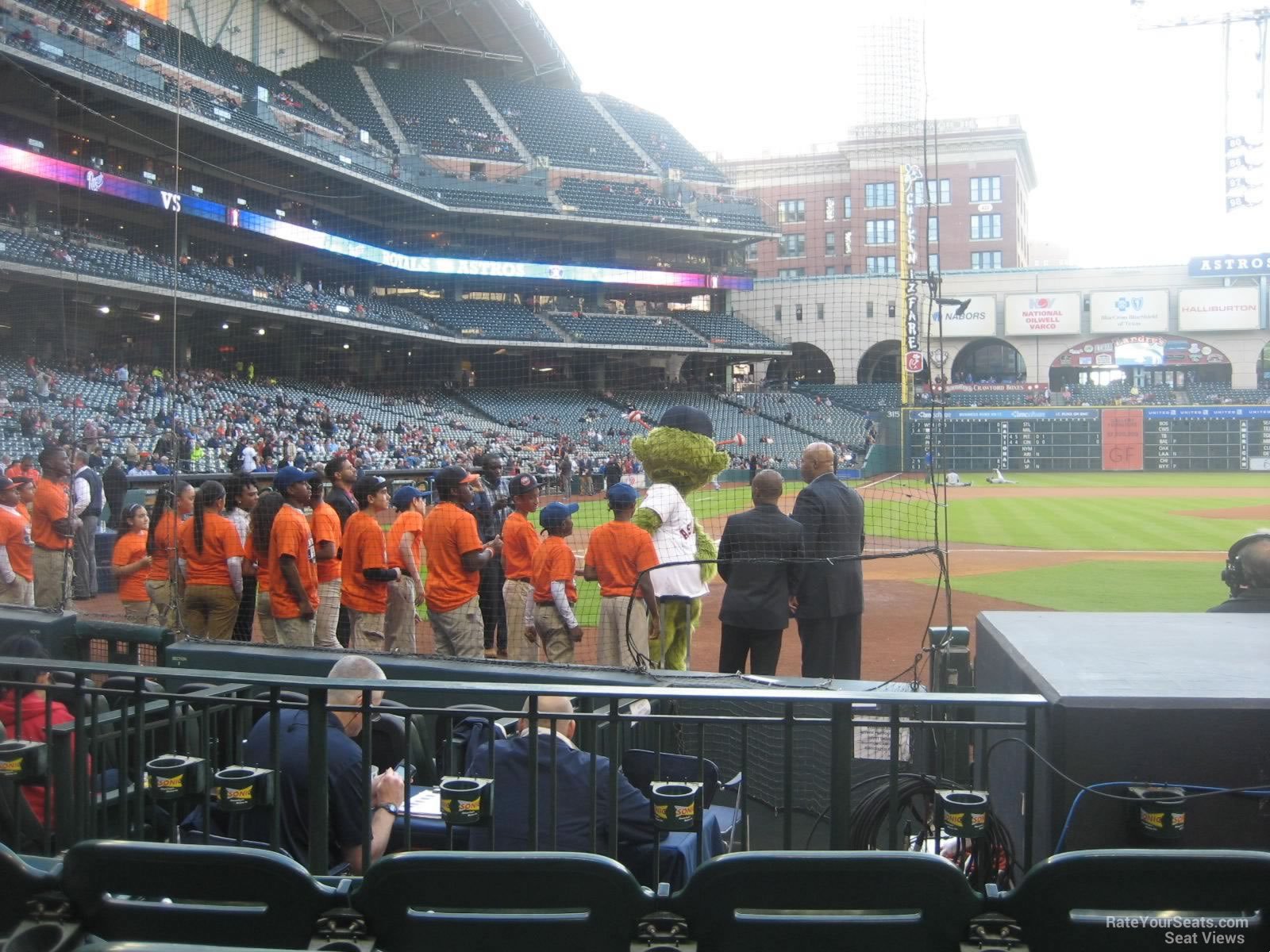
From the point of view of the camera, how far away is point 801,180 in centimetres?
2883

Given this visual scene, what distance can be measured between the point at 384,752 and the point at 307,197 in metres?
35.3

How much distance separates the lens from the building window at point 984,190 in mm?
57438

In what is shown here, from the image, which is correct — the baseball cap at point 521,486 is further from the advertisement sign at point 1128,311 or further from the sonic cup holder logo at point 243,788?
the advertisement sign at point 1128,311

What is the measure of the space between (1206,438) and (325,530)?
42.0 metres

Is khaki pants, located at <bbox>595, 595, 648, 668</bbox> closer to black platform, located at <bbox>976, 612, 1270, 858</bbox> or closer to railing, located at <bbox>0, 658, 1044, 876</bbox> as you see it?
railing, located at <bbox>0, 658, 1044, 876</bbox>

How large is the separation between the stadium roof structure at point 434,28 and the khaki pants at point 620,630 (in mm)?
37585

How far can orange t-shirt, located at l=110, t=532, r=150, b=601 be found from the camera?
8.11m

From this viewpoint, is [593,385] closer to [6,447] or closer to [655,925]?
[6,447]

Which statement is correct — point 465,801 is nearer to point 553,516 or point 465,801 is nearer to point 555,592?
point 555,592

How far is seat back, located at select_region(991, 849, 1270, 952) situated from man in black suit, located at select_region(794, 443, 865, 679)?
13.7 ft

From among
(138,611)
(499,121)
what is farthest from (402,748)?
(499,121)

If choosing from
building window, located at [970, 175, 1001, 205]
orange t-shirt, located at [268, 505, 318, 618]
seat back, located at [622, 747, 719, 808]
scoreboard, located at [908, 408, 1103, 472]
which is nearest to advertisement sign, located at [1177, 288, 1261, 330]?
scoreboard, located at [908, 408, 1103, 472]

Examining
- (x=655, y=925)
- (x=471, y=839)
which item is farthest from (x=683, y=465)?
(x=655, y=925)

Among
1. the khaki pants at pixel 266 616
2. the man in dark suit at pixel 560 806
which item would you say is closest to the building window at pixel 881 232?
the khaki pants at pixel 266 616
